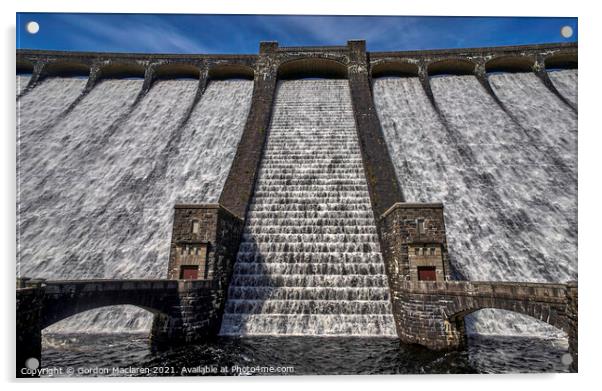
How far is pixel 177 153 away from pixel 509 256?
12.1 meters

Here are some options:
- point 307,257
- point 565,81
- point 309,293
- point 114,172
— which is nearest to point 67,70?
point 114,172

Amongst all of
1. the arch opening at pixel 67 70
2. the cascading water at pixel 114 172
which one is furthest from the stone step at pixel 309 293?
the arch opening at pixel 67 70

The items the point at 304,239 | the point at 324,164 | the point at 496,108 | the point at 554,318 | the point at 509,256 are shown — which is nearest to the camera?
the point at 554,318

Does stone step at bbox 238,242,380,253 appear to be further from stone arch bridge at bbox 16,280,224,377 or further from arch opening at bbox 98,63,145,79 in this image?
arch opening at bbox 98,63,145,79

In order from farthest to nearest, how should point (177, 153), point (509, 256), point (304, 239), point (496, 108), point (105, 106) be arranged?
point (105, 106), point (496, 108), point (177, 153), point (304, 239), point (509, 256)

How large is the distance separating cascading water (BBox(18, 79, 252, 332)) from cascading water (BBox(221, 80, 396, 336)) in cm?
208

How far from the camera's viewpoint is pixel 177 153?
1480cm

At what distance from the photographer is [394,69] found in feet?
68.4

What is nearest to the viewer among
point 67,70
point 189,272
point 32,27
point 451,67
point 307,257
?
point 32,27

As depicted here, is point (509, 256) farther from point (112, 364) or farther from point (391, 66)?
point (391, 66)

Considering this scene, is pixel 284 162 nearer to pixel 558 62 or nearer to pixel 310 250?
pixel 310 250

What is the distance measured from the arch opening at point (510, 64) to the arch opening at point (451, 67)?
877 millimetres

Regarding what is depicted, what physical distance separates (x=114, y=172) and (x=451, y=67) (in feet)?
58.6

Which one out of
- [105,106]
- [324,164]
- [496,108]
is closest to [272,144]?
[324,164]
